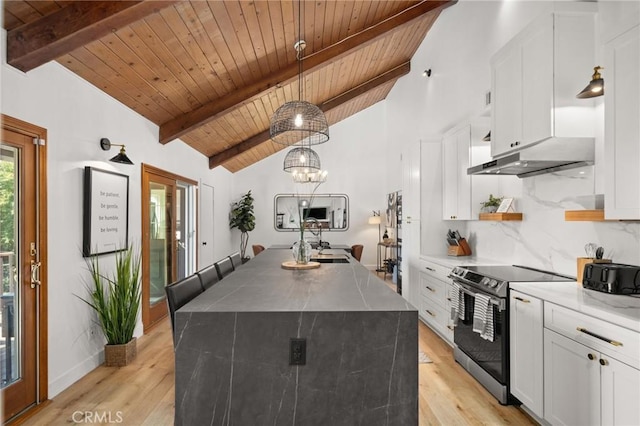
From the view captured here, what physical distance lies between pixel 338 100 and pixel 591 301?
5.52 m

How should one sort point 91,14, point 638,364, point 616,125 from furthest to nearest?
point 91,14
point 616,125
point 638,364

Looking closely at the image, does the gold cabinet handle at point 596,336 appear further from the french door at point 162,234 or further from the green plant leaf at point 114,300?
the french door at point 162,234

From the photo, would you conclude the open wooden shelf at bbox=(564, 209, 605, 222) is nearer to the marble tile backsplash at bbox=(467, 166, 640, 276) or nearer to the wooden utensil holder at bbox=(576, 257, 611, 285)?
the marble tile backsplash at bbox=(467, 166, 640, 276)

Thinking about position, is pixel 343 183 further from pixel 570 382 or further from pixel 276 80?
pixel 570 382

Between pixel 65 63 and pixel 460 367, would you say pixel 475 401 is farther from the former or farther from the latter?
pixel 65 63

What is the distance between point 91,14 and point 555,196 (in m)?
3.54

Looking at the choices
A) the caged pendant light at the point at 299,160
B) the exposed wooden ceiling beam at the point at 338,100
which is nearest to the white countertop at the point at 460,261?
the caged pendant light at the point at 299,160

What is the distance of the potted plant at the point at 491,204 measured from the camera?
3734 mm

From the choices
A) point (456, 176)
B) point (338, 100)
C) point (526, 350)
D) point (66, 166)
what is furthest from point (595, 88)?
point (338, 100)

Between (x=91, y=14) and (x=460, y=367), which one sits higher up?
(x=91, y=14)

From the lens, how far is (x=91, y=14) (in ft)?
7.27

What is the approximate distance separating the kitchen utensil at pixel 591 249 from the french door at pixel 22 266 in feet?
12.3

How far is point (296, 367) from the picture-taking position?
1648 mm

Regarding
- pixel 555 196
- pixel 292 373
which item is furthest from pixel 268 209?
pixel 292 373
